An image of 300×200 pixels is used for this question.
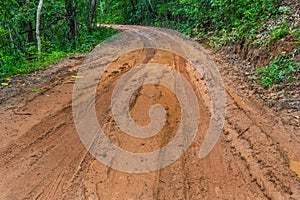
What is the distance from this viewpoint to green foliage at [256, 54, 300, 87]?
5.23 metres

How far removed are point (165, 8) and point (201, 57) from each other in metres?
13.3

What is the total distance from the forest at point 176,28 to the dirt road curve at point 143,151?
1911 mm

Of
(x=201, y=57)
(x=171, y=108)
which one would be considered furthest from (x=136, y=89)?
(x=201, y=57)

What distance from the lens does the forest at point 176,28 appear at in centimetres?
623

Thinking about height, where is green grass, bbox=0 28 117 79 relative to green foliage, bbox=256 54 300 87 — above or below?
below

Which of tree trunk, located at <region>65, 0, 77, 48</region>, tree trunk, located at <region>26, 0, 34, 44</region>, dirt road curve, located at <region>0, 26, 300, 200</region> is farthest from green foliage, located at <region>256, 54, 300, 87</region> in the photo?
tree trunk, located at <region>65, 0, 77, 48</region>

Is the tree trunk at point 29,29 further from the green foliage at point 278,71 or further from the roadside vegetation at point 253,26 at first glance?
the green foliage at point 278,71

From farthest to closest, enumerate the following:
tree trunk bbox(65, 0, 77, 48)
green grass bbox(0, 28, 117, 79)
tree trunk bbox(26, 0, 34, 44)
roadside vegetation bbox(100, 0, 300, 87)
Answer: tree trunk bbox(65, 0, 77, 48) → tree trunk bbox(26, 0, 34, 44) → green grass bbox(0, 28, 117, 79) → roadside vegetation bbox(100, 0, 300, 87)

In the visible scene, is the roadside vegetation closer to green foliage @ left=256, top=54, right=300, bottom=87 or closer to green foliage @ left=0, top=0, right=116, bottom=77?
green foliage @ left=256, top=54, right=300, bottom=87

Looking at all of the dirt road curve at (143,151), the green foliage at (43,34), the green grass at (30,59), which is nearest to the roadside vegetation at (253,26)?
the dirt road curve at (143,151)

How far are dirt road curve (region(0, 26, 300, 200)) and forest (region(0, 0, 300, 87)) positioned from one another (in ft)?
6.27

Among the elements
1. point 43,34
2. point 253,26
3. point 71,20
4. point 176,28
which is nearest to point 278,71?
point 253,26

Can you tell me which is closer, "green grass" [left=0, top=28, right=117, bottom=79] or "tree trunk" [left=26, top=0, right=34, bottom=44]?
"green grass" [left=0, top=28, right=117, bottom=79]

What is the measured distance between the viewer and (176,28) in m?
17.1
